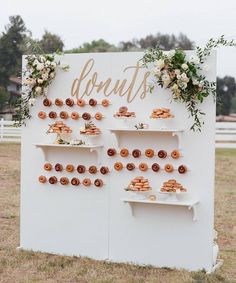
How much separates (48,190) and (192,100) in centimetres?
192

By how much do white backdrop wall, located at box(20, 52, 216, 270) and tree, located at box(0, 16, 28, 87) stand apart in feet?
116

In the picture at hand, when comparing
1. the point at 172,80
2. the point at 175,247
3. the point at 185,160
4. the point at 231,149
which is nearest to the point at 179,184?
the point at 185,160

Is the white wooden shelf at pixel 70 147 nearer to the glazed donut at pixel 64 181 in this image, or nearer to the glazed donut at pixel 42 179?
the glazed donut at pixel 42 179

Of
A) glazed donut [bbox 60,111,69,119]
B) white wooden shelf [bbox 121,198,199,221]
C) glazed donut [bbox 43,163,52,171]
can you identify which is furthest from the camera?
glazed donut [bbox 43,163,52,171]

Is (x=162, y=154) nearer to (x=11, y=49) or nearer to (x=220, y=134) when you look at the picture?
(x=220, y=134)

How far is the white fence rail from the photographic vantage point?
1781 cm

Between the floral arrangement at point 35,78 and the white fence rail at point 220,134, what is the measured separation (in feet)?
38.5

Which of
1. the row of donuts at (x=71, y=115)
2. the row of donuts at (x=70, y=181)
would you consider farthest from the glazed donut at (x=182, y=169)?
the row of donuts at (x=71, y=115)

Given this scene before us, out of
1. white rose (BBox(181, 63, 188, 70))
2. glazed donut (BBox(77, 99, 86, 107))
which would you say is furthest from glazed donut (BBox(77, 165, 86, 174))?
white rose (BBox(181, 63, 188, 70))

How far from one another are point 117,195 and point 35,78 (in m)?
1.54

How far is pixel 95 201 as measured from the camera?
589cm

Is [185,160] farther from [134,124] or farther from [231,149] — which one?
[231,149]

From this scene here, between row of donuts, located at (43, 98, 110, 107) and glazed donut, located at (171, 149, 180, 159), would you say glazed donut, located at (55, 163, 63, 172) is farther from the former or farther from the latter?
glazed donut, located at (171, 149, 180, 159)

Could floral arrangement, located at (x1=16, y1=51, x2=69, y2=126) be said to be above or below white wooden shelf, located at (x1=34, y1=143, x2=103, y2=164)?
above
